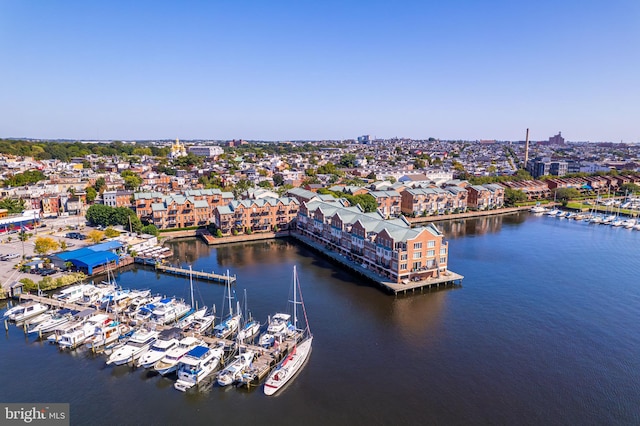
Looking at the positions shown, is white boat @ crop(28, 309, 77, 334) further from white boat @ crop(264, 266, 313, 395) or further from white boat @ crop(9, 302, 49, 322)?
white boat @ crop(264, 266, 313, 395)

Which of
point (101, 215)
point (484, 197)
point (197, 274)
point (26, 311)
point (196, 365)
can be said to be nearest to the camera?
point (196, 365)

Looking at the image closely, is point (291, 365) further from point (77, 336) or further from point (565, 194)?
point (565, 194)

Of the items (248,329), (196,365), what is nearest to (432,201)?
(248,329)

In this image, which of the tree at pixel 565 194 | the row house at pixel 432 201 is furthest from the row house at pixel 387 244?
the tree at pixel 565 194

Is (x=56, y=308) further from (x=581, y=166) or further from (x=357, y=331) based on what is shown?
(x=581, y=166)

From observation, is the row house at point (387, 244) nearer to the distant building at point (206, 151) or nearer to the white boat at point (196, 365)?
the white boat at point (196, 365)

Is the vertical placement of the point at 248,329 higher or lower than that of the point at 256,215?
lower

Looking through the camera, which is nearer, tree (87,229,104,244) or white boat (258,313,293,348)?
white boat (258,313,293,348)

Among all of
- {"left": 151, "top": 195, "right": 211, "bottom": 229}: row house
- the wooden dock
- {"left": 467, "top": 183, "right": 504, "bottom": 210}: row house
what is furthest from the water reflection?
{"left": 151, "top": 195, "right": 211, "bottom": 229}: row house
